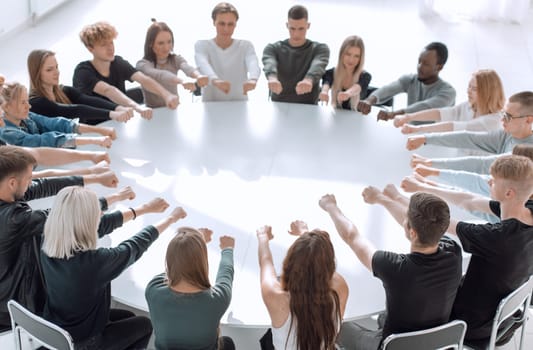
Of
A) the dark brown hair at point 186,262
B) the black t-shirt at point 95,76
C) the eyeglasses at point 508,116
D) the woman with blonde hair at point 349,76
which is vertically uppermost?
the black t-shirt at point 95,76

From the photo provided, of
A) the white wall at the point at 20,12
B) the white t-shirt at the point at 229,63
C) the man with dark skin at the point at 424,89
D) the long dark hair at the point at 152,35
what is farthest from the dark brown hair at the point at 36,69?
the white wall at the point at 20,12

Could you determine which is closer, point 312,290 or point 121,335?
point 312,290

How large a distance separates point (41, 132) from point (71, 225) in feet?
4.91

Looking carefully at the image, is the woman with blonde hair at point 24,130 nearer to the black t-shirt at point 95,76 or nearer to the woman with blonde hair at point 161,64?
the black t-shirt at point 95,76

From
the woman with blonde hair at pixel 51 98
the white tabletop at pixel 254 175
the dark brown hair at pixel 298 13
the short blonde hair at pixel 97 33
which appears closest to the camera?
the white tabletop at pixel 254 175

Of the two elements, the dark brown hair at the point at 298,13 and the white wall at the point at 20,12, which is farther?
the white wall at the point at 20,12

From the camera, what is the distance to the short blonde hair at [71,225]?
8.89 feet

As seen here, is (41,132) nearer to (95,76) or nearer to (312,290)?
(95,76)

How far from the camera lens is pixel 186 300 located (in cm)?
257

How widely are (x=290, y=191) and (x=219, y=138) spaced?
76cm

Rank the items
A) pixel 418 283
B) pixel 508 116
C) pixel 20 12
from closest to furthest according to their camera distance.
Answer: pixel 418 283, pixel 508 116, pixel 20 12

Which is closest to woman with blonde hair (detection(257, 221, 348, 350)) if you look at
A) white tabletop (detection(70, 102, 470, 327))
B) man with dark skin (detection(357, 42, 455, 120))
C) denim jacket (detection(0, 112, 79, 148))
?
white tabletop (detection(70, 102, 470, 327))

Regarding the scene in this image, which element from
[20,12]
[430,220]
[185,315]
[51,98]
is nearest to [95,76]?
[51,98]

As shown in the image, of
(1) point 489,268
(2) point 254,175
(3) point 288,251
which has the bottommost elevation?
(1) point 489,268
